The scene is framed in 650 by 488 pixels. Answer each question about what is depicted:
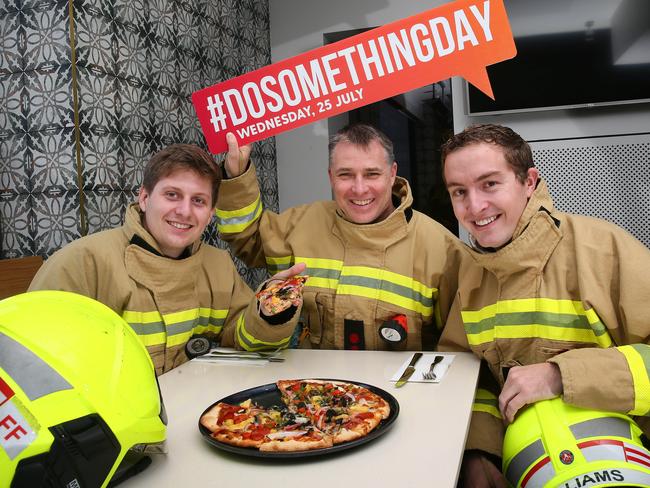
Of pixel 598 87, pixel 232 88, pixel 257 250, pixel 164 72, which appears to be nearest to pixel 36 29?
pixel 164 72

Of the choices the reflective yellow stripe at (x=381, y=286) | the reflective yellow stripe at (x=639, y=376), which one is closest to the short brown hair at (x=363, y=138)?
the reflective yellow stripe at (x=381, y=286)

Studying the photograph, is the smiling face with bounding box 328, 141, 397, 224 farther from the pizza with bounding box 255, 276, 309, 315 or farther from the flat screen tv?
the flat screen tv

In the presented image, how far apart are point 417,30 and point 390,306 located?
950mm

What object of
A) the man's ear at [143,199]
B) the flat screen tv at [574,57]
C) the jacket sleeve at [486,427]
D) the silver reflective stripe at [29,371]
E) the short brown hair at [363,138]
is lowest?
the jacket sleeve at [486,427]

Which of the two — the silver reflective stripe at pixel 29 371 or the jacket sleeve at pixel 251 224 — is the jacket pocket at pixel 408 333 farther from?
the silver reflective stripe at pixel 29 371

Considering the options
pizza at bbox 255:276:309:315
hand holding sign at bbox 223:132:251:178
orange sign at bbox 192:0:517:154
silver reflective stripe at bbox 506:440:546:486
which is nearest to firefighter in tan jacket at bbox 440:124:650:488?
silver reflective stripe at bbox 506:440:546:486

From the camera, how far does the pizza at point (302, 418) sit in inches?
44.1

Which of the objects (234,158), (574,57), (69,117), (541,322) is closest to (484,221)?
(541,322)

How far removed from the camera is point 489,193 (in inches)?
66.1

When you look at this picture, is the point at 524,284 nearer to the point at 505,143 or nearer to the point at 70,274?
the point at 505,143

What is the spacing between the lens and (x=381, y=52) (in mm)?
1877

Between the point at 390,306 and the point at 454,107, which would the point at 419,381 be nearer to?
the point at 390,306

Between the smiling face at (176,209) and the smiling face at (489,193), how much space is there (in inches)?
34.1

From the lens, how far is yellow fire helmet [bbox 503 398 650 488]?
3.85 ft
